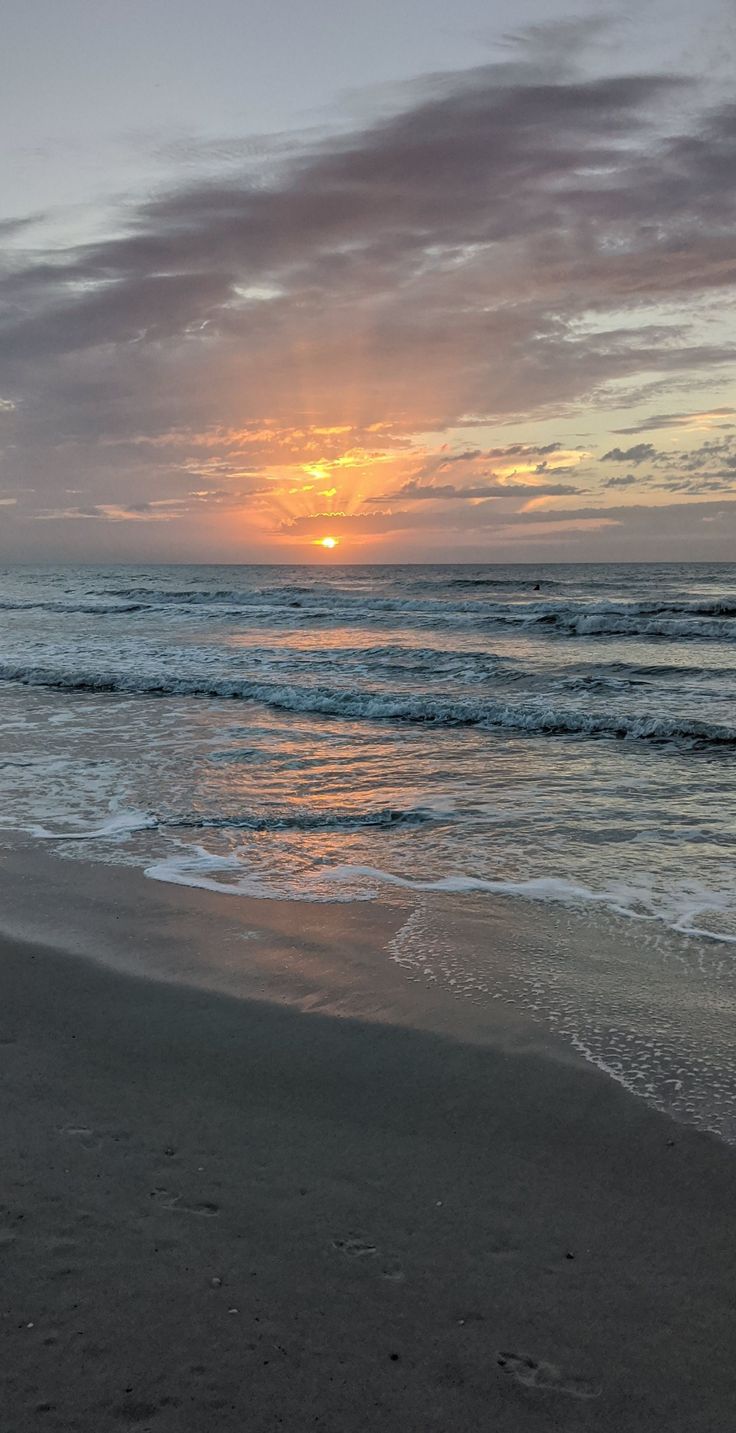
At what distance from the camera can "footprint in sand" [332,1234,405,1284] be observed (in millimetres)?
2898

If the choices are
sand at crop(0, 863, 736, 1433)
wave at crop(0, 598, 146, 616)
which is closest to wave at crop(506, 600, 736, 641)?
wave at crop(0, 598, 146, 616)

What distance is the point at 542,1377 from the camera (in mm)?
2559

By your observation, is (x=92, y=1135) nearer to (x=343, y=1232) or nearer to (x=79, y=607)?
(x=343, y=1232)

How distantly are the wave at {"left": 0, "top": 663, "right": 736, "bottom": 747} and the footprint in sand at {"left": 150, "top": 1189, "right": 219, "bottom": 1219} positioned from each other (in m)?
11.0

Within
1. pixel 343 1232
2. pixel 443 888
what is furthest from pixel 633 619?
pixel 343 1232

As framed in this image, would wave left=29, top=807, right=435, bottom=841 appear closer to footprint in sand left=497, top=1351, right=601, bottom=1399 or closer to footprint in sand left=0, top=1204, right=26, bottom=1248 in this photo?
footprint in sand left=0, top=1204, right=26, bottom=1248

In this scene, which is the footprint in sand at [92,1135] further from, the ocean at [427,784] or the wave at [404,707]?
the wave at [404,707]

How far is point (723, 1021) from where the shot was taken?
182 inches

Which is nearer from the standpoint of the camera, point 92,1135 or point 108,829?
point 92,1135

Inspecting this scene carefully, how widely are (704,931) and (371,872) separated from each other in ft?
8.41

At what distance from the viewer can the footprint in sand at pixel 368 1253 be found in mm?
2898

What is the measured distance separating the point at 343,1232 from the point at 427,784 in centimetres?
748

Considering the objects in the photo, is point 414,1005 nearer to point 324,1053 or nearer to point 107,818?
point 324,1053

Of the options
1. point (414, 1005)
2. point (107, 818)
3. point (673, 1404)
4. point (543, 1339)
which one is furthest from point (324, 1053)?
point (107, 818)
